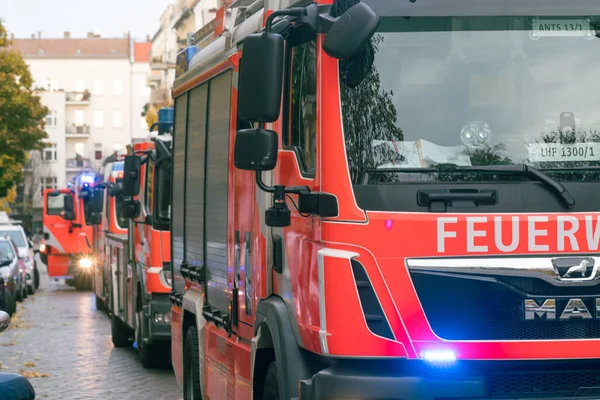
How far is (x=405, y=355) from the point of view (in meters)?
6.38

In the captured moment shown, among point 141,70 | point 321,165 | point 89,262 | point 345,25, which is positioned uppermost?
point 141,70

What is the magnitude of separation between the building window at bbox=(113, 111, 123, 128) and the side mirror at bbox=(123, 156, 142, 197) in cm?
12409

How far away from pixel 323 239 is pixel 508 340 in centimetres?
97

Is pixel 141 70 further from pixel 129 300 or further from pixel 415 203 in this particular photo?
pixel 415 203

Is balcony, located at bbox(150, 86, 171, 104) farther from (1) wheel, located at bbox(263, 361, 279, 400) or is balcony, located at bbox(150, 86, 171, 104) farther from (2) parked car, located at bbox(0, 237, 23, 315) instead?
(1) wheel, located at bbox(263, 361, 279, 400)

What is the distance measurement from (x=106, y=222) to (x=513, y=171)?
64.1 feet

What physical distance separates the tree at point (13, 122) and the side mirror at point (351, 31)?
51.8 m

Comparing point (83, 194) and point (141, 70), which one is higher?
point (141, 70)

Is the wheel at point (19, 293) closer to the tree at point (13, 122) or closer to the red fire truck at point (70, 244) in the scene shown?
the red fire truck at point (70, 244)

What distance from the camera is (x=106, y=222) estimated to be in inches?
1005

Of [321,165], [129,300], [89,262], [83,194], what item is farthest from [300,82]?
[89,262]

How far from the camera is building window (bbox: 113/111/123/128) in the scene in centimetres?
13900

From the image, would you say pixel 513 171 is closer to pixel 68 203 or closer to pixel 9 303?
pixel 9 303

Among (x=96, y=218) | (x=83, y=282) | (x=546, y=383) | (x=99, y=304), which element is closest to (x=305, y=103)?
(x=546, y=383)
